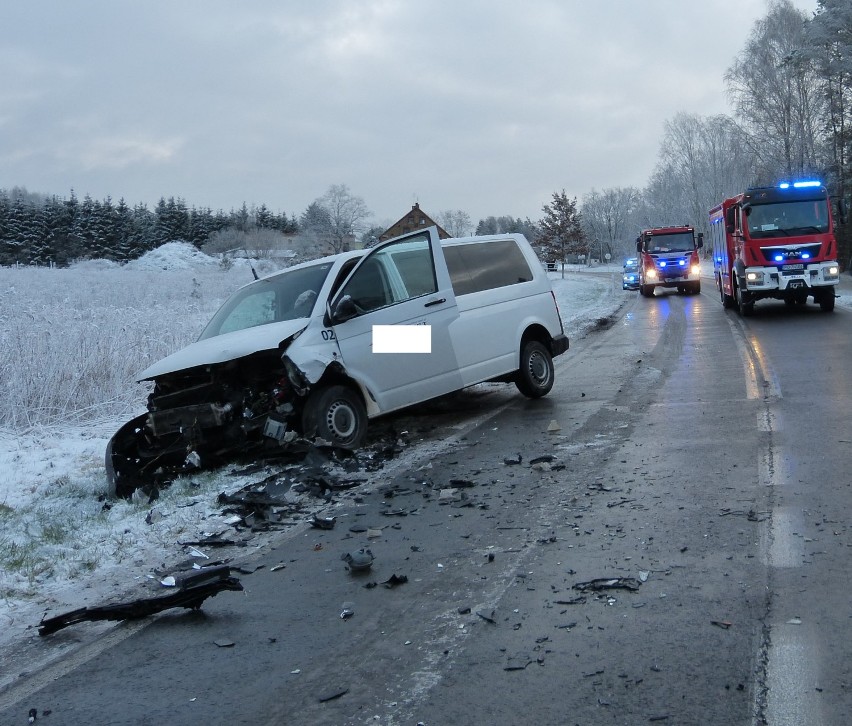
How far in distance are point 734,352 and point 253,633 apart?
11518 mm

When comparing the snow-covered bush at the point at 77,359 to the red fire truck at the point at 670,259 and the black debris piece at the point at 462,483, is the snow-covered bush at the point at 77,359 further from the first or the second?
the red fire truck at the point at 670,259

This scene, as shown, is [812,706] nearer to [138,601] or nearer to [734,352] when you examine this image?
[138,601]

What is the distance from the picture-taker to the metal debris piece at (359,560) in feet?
15.1

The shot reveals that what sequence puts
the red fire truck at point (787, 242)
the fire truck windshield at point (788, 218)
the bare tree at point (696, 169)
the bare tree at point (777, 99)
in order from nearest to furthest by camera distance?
1. the red fire truck at point (787, 242)
2. the fire truck windshield at point (788, 218)
3. the bare tree at point (777, 99)
4. the bare tree at point (696, 169)

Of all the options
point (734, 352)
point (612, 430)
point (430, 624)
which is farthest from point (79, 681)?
point (734, 352)

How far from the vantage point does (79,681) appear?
11.5 ft

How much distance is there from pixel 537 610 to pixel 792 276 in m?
17.1

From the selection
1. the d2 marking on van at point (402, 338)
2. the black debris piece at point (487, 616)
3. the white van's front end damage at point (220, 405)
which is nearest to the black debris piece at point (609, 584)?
the black debris piece at point (487, 616)

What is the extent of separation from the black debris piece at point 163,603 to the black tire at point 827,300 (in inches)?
729

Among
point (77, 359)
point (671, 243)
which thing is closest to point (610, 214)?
point (671, 243)

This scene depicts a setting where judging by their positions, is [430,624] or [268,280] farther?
[268,280]

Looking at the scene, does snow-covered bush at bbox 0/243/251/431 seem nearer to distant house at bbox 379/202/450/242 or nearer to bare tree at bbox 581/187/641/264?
distant house at bbox 379/202/450/242

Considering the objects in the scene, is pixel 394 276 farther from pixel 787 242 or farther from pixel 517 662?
pixel 787 242

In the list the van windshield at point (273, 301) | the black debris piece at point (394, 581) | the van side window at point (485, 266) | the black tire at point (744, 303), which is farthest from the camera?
the black tire at point (744, 303)
